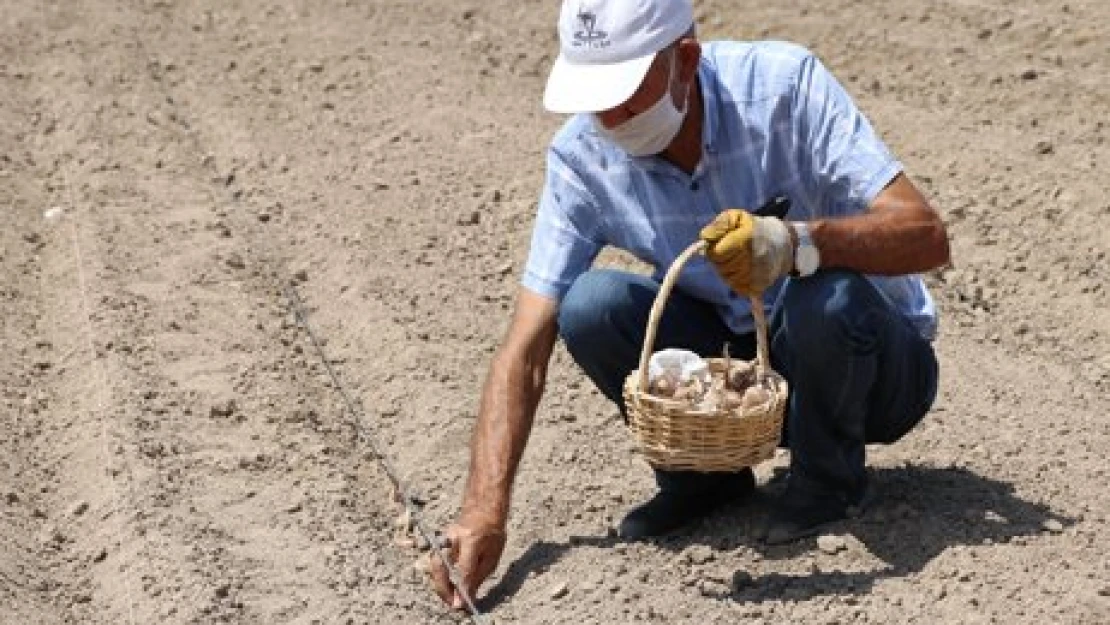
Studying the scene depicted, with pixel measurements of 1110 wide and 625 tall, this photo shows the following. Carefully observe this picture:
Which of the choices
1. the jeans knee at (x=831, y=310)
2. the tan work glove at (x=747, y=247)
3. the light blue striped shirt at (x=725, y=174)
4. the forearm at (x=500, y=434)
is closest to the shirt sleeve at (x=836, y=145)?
the light blue striped shirt at (x=725, y=174)

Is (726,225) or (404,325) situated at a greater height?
(726,225)

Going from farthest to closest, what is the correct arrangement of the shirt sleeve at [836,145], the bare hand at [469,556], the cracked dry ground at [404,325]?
the cracked dry ground at [404,325] < the bare hand at [469,556] < the shirt sleeve at [836,145]

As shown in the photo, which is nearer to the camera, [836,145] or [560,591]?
[836,145]

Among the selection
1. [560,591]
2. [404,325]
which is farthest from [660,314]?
[404,325]

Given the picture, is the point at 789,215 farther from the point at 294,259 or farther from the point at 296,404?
the point at 294,259

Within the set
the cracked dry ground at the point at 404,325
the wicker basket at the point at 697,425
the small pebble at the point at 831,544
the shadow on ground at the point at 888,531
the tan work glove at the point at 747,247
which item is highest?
the tan work glove at the point at 747,247

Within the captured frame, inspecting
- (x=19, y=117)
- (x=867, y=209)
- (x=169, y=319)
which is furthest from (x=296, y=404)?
(x=19, y=117)

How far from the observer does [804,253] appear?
406 centimetres

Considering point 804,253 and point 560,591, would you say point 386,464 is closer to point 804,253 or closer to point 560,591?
point 560,591

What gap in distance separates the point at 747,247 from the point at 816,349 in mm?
429

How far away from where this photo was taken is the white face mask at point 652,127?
4.22 meters

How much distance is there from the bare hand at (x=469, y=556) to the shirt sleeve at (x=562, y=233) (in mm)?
526

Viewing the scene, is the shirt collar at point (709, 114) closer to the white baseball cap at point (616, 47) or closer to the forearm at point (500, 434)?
the white baseball cap at point (616, 47)

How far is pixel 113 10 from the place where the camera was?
10.3 metres
